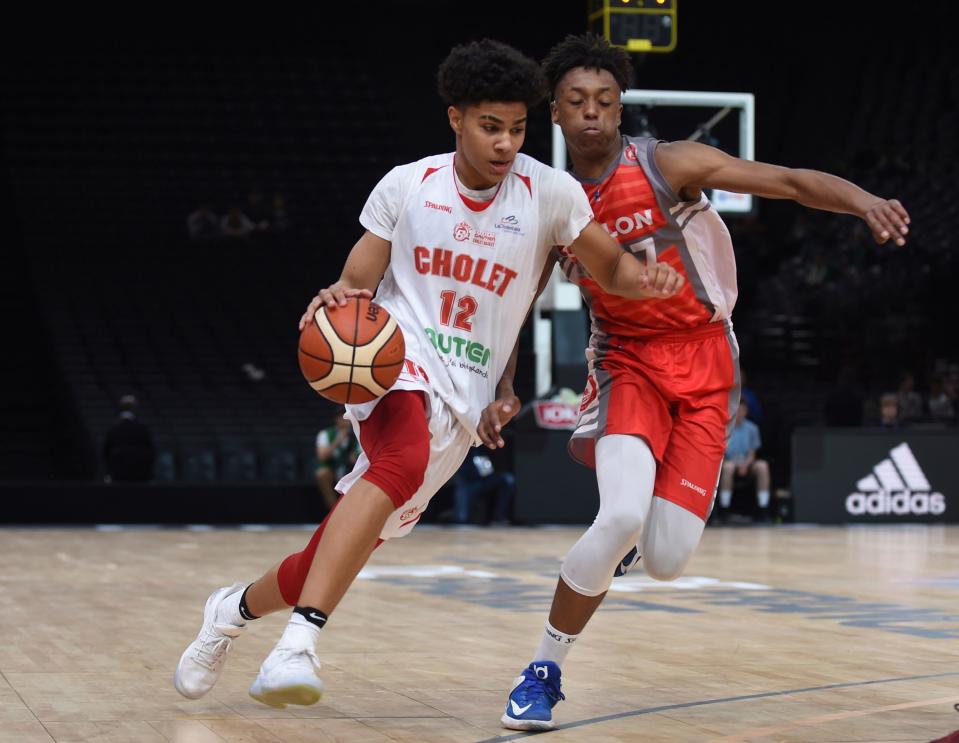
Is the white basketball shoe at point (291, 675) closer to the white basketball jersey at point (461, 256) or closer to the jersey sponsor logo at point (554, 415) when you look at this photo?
the white basketball jersey at point (461, 256)

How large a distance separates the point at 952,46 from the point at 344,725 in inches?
880

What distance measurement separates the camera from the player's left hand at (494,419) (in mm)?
3988

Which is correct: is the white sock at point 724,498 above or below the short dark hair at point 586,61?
below

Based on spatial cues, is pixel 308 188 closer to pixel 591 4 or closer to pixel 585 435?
pixel 591 4

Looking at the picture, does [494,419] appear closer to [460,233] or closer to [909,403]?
[460,233]

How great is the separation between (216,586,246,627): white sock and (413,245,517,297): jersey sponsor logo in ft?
3.40

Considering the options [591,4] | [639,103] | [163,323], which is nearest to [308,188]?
[163,323]

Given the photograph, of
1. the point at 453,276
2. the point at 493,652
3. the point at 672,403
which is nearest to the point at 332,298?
the point at 453,276

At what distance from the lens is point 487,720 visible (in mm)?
4070

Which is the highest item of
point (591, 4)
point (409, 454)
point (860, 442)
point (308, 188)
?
point (591, 4)

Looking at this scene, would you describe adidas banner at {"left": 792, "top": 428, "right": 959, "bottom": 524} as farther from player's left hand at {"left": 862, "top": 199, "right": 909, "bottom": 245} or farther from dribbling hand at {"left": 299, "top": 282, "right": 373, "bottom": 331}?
dribbling hand at {"left": 299, "top": 282, "right": 373, "bottom": 331}

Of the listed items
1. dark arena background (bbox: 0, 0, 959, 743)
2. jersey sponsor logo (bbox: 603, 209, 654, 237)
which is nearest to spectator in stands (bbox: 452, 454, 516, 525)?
dark arena background (bbox: 0, 0, 959, 743)

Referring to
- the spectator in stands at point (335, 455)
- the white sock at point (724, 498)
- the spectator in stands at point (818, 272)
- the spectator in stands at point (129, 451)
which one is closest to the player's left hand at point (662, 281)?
the spectator in stands at point (335, 455)

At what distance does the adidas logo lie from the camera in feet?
47.8
